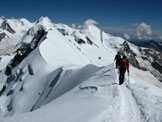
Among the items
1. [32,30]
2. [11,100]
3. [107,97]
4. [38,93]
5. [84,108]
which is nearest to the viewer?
[84,108]

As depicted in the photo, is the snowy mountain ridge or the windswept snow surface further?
the snowy mountain ridge

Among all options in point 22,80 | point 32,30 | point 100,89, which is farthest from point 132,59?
point 100,89

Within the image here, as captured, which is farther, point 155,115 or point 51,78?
point 51,78

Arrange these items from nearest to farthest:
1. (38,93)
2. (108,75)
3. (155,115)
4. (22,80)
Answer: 1. (155,115)
2. (108,75)
3. (38,93)
4. (22,80)

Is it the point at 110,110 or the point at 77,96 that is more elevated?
the point at 77,96

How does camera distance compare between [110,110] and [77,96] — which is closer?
[110,110]

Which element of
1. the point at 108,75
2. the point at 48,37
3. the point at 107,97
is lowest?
the point at 107,97

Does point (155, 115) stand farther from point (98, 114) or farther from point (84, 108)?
point (84, 108)

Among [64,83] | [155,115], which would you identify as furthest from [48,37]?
[155,115]

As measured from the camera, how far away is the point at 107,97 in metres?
10.8

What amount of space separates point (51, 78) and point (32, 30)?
157 metres

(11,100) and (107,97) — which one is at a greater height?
(107,97)

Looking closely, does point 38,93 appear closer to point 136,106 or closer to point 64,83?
point 64,83

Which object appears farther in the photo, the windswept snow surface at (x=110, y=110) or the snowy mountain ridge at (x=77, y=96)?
the snowy mountain ridge at (x=77, y=96)
